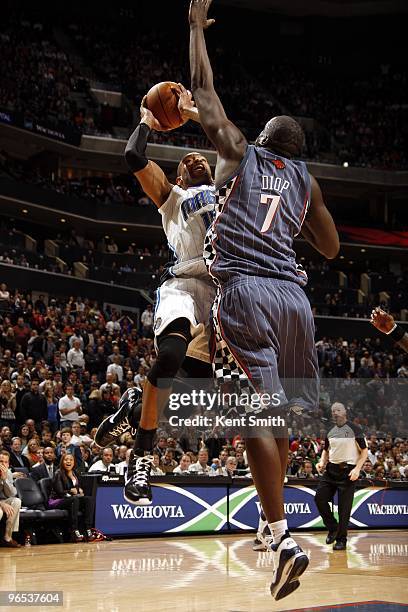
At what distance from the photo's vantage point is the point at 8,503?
11.5m

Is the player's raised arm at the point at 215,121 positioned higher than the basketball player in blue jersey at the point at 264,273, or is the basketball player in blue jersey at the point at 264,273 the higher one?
the player's raised arm at the point at 215,121

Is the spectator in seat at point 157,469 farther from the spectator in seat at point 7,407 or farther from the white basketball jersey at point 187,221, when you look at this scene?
the white basketball jersey at point 187,221

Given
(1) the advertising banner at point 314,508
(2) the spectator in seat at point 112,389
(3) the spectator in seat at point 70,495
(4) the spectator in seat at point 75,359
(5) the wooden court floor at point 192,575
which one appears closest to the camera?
(5) the wooden court floor at point 192,575

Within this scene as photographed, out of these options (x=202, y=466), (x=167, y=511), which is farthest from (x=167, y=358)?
(x=202, y=466)

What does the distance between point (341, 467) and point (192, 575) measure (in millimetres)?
4106

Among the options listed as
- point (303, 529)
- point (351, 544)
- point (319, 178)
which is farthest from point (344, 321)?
point (351, 544)

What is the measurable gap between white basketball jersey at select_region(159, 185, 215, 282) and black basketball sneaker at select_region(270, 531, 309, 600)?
2.04 m

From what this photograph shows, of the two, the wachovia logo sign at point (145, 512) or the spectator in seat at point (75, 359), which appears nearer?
the wachovia logo sign at point (145, 512)

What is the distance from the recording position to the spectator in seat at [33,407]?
15.6m

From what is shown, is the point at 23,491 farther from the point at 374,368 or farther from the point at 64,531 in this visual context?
the point at 374,368

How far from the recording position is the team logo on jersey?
4352 millimetres

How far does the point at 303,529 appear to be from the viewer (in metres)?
15.3

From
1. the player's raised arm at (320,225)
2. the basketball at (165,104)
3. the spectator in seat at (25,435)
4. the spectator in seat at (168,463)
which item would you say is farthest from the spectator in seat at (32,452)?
the player's raised arm at (320,225)

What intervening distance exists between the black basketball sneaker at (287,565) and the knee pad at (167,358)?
1355 millimetres
